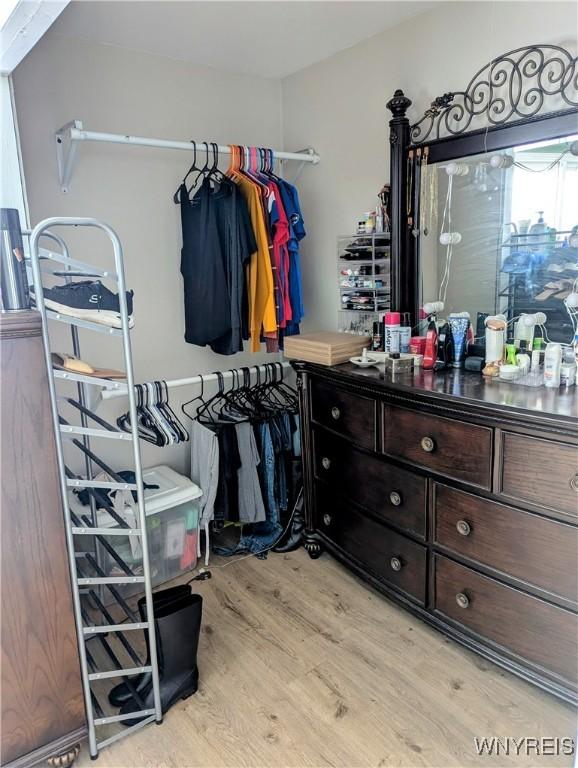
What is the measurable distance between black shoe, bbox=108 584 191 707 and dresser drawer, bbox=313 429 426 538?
0.79m

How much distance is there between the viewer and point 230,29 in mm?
2295

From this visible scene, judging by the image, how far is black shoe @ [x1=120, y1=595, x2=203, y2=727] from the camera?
1733 mm

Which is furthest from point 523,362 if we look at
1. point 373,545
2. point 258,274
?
point 258,274

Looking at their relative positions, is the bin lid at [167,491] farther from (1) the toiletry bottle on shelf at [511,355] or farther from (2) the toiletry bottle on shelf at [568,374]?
(2) the toiletry bottle on shelf at [568,374]

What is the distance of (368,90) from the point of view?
2.53 metres

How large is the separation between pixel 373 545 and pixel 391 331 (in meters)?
0.89

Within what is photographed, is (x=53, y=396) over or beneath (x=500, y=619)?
over

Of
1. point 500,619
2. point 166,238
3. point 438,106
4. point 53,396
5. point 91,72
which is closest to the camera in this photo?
point 53,396

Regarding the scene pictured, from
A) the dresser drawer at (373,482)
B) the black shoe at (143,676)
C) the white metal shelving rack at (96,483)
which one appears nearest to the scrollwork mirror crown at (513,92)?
the dresser drawer at (373,482)

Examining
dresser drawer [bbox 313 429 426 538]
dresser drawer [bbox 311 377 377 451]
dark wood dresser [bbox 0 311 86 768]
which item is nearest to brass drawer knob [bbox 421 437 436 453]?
dresser drawer [bbox 313 429 426 538]

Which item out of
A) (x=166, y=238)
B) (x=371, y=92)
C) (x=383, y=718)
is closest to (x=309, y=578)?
(x=383, y=718)

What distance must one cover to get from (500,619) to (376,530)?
0.57 m

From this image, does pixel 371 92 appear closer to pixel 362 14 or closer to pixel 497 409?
pixel 362 14

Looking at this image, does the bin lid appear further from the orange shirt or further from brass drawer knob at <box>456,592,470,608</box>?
brass drawer knob at <box>456,592,470,608</box>
